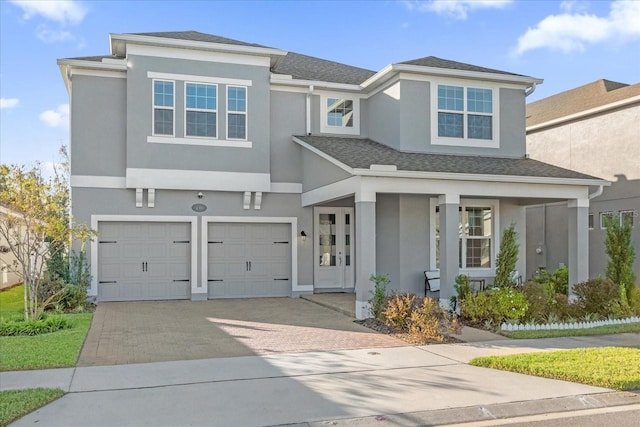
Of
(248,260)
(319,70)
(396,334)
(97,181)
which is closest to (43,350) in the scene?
(396,334)

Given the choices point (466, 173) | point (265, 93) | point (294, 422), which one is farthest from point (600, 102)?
point (294, 422)

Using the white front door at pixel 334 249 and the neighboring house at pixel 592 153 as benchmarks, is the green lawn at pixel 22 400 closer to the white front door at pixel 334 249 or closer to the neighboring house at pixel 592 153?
the white front door at pixel 334 249

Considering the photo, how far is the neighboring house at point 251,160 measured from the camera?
15.4m

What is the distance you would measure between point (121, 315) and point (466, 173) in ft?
28.6

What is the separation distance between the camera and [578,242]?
46.0ft

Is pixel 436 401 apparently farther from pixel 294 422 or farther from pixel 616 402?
pixel 616 402

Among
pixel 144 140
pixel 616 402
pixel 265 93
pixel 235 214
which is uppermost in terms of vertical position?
pixel 265 93

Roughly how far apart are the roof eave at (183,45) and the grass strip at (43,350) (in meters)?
8.05

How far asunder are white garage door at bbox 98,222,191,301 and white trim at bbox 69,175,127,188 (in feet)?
3.54

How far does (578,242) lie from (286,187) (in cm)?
825

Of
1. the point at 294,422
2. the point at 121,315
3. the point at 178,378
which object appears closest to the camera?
the point at 294,422

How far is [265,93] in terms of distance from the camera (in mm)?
16562

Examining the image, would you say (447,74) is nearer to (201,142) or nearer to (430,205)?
(430,205)

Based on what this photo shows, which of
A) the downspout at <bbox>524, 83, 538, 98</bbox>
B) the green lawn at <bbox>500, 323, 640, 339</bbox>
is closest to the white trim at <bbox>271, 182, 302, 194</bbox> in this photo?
the downspout at <bbox>524, 83, 538, 98</bbox>
